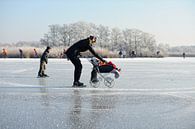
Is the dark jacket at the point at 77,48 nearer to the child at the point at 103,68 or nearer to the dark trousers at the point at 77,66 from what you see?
the dark trousers at the point at 77,66

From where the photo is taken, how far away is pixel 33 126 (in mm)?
4891

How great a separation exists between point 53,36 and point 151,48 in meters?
26.5

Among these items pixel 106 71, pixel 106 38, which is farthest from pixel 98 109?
pixel 106 38

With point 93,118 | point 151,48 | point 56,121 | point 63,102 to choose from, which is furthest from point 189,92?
→ point 151,48

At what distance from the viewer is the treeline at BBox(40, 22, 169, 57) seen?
84.6 metres

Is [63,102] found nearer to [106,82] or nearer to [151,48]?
[106,82]

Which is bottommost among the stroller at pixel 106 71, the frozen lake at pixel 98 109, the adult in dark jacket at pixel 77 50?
the frozen lake at pixel 98 109

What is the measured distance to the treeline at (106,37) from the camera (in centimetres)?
8456

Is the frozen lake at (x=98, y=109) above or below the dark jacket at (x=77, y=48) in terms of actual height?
below

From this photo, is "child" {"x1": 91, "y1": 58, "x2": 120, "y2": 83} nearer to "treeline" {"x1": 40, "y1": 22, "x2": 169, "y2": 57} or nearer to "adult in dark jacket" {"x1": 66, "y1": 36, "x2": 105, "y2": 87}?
"adult in dark jacket" {"x1": 66, "y1": 36, "x2": 105, "y2": 87}

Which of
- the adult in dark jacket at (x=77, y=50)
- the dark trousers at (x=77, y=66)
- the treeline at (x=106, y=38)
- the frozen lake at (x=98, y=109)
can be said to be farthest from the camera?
the treeline at (x=106, y=38)

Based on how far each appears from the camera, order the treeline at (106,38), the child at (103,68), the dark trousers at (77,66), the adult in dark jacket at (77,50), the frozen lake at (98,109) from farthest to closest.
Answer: the treeline at (106,38) < the dark trousers at (77,66) < the child at (103,68) < the adult in dark jacket at (77,50) < the frozen lake at (98,109)

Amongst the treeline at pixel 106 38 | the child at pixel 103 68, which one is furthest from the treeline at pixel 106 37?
the child at pixel 103 68

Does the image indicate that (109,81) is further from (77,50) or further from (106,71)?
(77,50)
